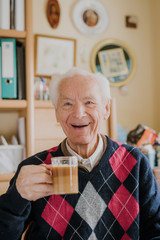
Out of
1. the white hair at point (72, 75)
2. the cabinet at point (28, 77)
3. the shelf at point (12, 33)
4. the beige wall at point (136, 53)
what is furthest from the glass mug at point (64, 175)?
the beige wall at point (136, 53)

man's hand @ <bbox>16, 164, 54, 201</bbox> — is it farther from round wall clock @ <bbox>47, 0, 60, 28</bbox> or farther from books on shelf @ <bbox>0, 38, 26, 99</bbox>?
round wall clock @ <bbox>47, 0, 60, 28</bbox>

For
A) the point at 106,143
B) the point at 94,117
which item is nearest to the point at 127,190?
the point at 106,143

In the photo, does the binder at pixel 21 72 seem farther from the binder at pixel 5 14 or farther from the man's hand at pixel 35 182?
the man's hand at pixel 35 182

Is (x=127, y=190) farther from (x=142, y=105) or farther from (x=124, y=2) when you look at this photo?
(x=124, y=2)

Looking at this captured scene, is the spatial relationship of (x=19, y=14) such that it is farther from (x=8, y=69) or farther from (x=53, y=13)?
(x=53, y=13)

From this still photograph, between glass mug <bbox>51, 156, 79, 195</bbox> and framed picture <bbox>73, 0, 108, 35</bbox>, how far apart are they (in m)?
2.12

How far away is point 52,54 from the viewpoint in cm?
271

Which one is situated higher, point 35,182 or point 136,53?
point 136,53

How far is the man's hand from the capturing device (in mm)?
995

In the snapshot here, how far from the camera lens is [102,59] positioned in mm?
2865

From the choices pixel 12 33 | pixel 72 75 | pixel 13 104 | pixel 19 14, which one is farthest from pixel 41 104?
pixel 72 75

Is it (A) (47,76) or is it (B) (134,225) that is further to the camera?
(A) (47,76)

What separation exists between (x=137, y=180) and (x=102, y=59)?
72.3 inches

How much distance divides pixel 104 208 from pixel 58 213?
212mm
